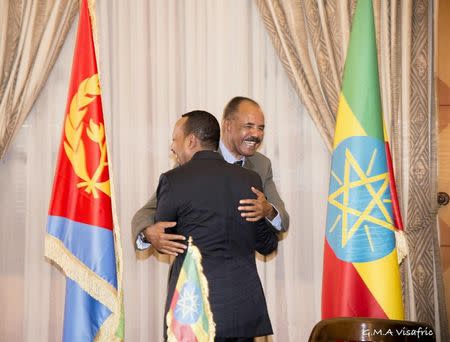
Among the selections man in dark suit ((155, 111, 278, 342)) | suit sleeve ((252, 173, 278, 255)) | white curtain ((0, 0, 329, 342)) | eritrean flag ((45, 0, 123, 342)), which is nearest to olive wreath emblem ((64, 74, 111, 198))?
eritrean flag ((45, 0, 123, 342))

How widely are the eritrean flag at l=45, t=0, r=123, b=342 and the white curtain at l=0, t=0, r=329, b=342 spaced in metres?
1.24

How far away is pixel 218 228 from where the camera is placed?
298cm

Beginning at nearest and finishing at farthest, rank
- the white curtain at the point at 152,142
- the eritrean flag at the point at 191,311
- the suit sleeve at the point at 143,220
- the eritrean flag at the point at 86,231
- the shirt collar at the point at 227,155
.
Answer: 1. the eritrean flag at the point at 191,311
2. the suit sleeve at the point at 143,220
3. the eritrean flag at the point at 86,231
4. the shirt collar at the point at 227,155
5. the white curtain at the point at 152,142

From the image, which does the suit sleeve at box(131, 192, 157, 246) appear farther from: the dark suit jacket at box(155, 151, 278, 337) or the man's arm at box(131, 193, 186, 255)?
the dark suit jacket at box(155, 151, 278, 337)

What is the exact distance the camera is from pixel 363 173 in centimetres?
366

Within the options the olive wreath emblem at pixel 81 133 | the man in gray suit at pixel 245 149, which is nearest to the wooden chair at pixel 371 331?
the man in gray suit at pixel 245 149

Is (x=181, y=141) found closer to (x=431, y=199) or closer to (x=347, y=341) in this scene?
(x=347, y=341)

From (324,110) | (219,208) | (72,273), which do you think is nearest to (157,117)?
(324,110)

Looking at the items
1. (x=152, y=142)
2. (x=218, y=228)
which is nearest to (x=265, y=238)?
(x=218, y=228)

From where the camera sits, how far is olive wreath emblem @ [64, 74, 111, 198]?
11.8 ft

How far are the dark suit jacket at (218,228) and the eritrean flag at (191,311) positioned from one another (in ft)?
3.02

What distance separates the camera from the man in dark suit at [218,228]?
9.77 feet

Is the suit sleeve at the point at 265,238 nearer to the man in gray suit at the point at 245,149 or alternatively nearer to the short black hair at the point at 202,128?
the man in gray suit at the point at 245,149

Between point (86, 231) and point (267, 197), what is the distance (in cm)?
106
